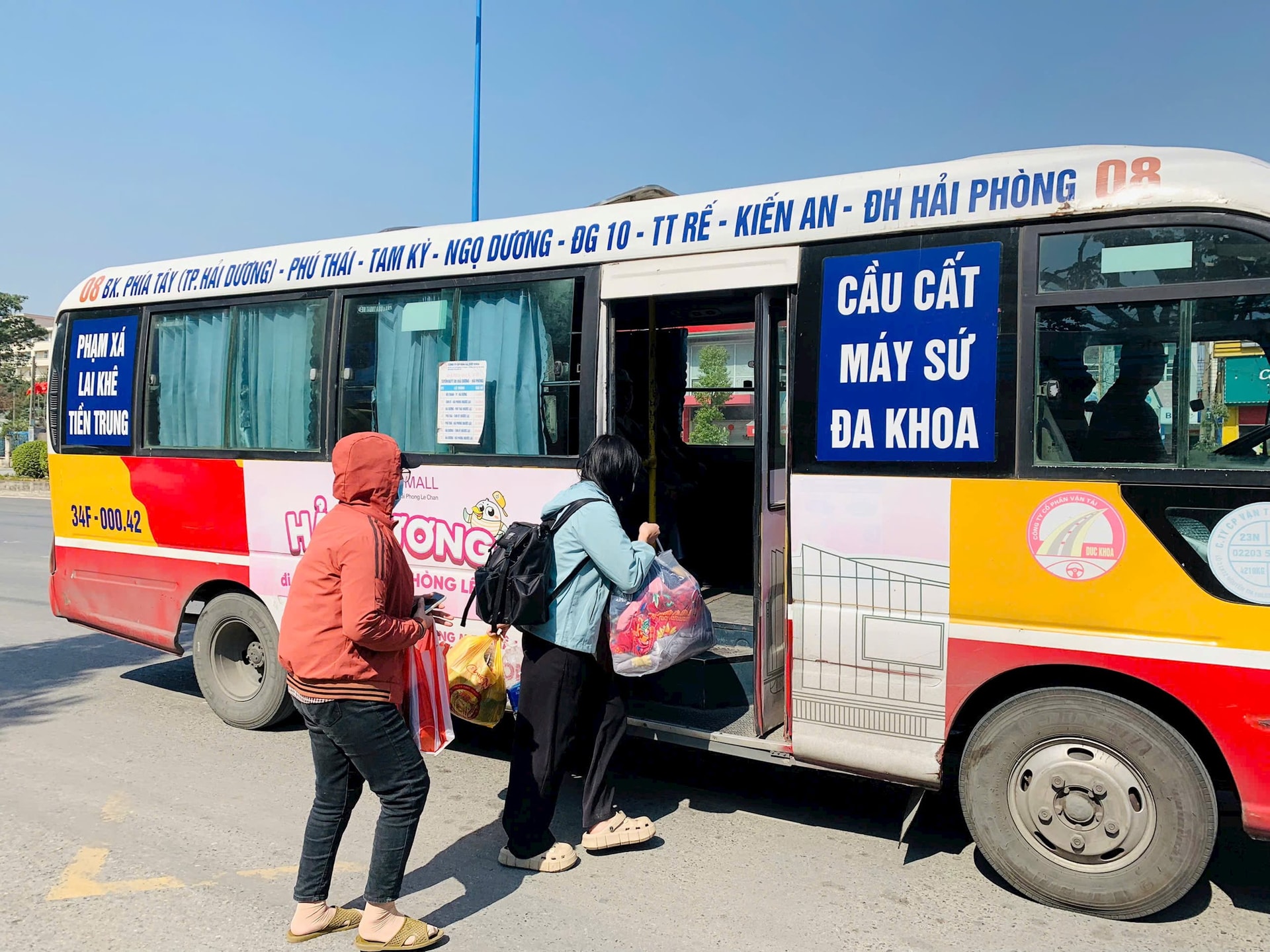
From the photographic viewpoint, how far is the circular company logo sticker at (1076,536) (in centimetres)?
382

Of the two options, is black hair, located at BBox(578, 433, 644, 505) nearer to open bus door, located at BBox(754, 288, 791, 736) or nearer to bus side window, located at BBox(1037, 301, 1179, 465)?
open bus door, located at BBox(754, 288, 791, 736)

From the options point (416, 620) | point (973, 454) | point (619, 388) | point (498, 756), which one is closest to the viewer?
point (416, 620)

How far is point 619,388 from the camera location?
6480mm

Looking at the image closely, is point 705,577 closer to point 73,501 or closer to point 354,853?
point 354,853

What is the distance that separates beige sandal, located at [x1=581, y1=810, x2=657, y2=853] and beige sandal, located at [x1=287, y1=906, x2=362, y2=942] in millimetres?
1086

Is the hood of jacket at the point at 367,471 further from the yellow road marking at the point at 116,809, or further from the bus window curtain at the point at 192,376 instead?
the bus window curtain at the point at 192,376

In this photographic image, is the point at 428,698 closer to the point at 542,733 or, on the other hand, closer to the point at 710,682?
the point at 542,733

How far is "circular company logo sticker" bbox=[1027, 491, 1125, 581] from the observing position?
382 centimetres

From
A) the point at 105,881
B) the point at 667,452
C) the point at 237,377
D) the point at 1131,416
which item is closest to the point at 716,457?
the point at 667,452

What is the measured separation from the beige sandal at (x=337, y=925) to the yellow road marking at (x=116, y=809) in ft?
5.31

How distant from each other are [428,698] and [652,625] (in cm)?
110

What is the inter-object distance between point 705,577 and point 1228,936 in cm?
403

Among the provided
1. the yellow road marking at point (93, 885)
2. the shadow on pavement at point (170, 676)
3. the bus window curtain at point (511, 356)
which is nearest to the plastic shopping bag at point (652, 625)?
the bus window curtain at point (511, 356)

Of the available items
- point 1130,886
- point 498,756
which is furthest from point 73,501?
point 1130,886
